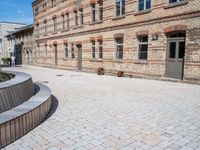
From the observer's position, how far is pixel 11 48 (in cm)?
4550

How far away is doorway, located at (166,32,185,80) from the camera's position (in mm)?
11932

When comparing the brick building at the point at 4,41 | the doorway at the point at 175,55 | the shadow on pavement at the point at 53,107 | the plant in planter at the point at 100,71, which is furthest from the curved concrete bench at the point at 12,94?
the brick building at the point at 4,41

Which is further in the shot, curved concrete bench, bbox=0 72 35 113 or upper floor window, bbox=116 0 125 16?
upper floor window, bbox=116 0 125 16

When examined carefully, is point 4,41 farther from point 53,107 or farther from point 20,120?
point 20,120

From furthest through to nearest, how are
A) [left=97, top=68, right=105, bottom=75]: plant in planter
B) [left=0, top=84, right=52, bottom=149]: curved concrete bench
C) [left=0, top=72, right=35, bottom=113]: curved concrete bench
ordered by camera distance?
[left=97, top=68, right=105, bottom=75]: plant in planter < [left=0, top=72, right=35, bottom=113]: curved concrete bench < [left=0, top=84, right=52, bottom=149]: curved concrete bench

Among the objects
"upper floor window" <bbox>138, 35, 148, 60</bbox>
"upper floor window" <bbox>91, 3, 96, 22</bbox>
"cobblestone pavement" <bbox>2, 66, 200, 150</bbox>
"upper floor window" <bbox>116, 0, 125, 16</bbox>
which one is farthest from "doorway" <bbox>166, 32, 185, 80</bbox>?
"upper floor window" <bbox>91, 3, 96, 22</bbox>

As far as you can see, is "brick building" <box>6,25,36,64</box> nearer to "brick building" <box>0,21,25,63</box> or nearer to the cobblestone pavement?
"brick building" <box>0,21,25,63</box>

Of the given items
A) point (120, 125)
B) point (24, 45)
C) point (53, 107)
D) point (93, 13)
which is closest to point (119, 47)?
point (93, 13)

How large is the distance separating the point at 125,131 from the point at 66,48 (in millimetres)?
19820

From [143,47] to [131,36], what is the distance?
50.6 inches

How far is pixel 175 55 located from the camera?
1220 cm

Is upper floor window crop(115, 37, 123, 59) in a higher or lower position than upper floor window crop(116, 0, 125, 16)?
lower

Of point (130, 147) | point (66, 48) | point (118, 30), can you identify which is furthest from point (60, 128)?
point (66, 48)

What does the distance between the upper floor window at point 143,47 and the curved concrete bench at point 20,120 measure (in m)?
9.56
